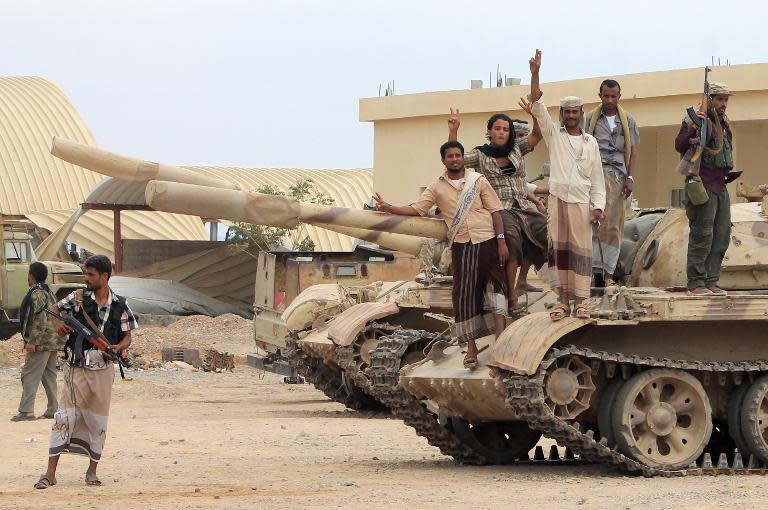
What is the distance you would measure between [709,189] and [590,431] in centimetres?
211

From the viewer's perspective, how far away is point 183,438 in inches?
610

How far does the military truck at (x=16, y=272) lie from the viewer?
27.2 metres

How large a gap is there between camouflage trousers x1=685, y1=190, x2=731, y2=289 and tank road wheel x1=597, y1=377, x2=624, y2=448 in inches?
39.2

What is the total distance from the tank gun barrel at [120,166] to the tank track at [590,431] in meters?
2.73

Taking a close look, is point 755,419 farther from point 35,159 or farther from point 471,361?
point 35,159

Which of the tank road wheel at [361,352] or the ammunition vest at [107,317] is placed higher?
the ammunition vest at [107,317]

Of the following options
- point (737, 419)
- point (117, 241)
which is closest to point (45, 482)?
point (737, 419)

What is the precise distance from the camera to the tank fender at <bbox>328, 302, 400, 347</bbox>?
16438mm

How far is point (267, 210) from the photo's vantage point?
11.8 metres

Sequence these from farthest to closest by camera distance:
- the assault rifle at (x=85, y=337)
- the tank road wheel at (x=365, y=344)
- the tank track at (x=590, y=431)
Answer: the tank road wheel at (x=365, y=344) < the tank track at (x=590, y=431) < the assault rifle at (x=85, y=337)

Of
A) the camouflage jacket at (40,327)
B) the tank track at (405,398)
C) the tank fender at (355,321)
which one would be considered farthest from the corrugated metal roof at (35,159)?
the tank track at (405,398)

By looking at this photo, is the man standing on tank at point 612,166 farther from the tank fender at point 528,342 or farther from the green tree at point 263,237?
the green tree at point 263,237

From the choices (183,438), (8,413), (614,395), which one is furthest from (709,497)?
(8,413)

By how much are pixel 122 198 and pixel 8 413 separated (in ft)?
66.5
